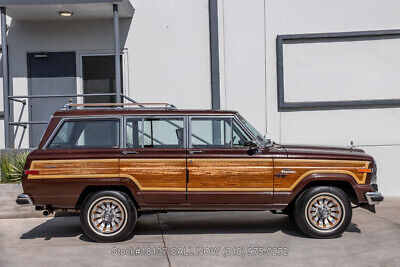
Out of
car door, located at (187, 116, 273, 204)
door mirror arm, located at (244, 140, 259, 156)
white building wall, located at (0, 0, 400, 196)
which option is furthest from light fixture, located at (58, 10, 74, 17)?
door mirror arm, located at (244, 140, 259, 156)

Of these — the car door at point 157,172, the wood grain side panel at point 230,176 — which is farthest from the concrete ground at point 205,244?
the wood grain side panel at point 230,176

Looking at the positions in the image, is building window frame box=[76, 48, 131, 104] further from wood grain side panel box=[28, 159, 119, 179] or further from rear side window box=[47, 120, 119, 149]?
wood grain side panel box=[28, 159, 119, 179]

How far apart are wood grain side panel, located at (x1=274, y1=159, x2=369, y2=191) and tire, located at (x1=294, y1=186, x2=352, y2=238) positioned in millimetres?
268

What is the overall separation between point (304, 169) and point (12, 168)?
6.09 m

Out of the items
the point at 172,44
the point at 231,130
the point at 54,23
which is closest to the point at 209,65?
the point at 172,44

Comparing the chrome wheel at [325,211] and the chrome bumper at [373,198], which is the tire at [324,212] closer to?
the chrome wheel at [325,211]

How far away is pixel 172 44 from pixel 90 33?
2.11 m

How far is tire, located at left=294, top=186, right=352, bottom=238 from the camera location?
7047mm

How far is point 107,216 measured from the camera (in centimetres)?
703

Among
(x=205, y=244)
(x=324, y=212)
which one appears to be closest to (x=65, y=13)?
(x=205, y=244)

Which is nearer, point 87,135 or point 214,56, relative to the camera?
point 87,135

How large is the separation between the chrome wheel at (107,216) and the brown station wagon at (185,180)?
0.01 meters

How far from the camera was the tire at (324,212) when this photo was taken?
7047 millimetres

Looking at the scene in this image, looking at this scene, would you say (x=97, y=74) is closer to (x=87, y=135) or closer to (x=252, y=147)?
(x=87, y=135)
